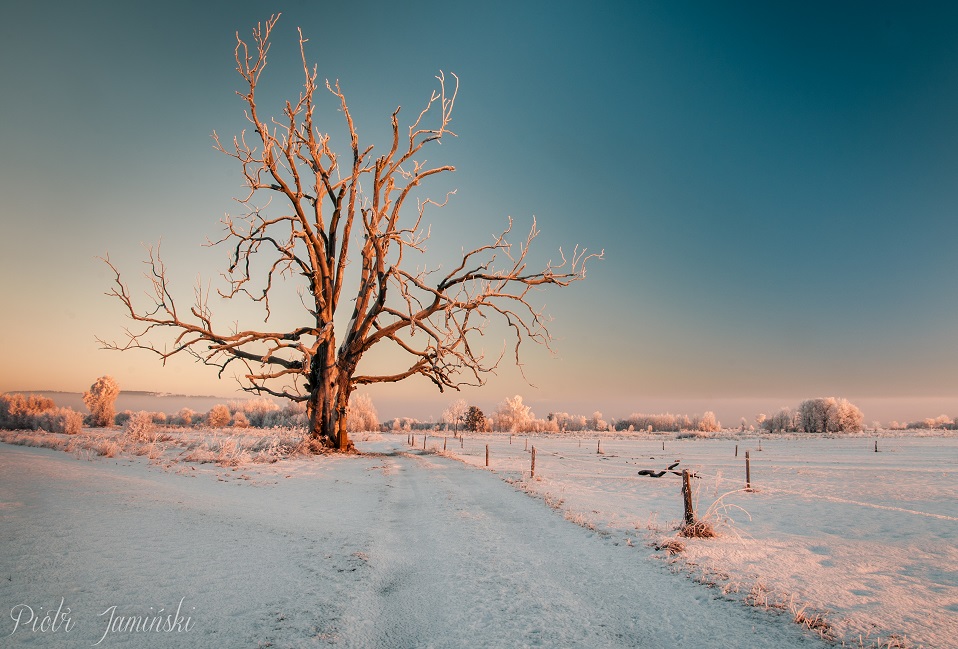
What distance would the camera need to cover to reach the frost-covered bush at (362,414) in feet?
233

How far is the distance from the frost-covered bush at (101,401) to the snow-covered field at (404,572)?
37782 mm

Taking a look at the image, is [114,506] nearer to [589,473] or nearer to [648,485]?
[648,485]

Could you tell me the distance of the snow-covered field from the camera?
147 inches

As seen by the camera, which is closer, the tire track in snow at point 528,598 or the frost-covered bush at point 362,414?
the tire track in snow at point 528,598

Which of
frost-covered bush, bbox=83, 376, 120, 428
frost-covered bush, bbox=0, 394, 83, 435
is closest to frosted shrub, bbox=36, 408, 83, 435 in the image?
frost-covered bush, bbox=0, 394, 83, 435

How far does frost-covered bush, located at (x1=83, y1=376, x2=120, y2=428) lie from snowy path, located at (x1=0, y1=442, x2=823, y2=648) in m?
39.9

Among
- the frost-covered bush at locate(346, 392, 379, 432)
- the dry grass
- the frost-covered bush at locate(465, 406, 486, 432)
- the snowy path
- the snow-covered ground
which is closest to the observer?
the snowy path

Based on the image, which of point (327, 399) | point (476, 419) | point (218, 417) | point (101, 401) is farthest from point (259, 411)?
point (327, 399)

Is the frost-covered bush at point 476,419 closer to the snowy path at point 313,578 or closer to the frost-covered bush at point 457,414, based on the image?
the frost-covered bush at point 457,414

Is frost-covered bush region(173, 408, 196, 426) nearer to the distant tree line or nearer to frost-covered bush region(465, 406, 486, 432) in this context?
frost-covered bush region(465, 406, 486, 432)

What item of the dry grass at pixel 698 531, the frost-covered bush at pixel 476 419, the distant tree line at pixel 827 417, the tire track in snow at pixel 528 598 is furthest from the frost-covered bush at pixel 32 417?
the distant tree line at pixel 827 417

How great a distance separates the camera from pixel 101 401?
132 feet

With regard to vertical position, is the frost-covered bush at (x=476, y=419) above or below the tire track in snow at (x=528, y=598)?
below

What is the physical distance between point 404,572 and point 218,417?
196 feet
